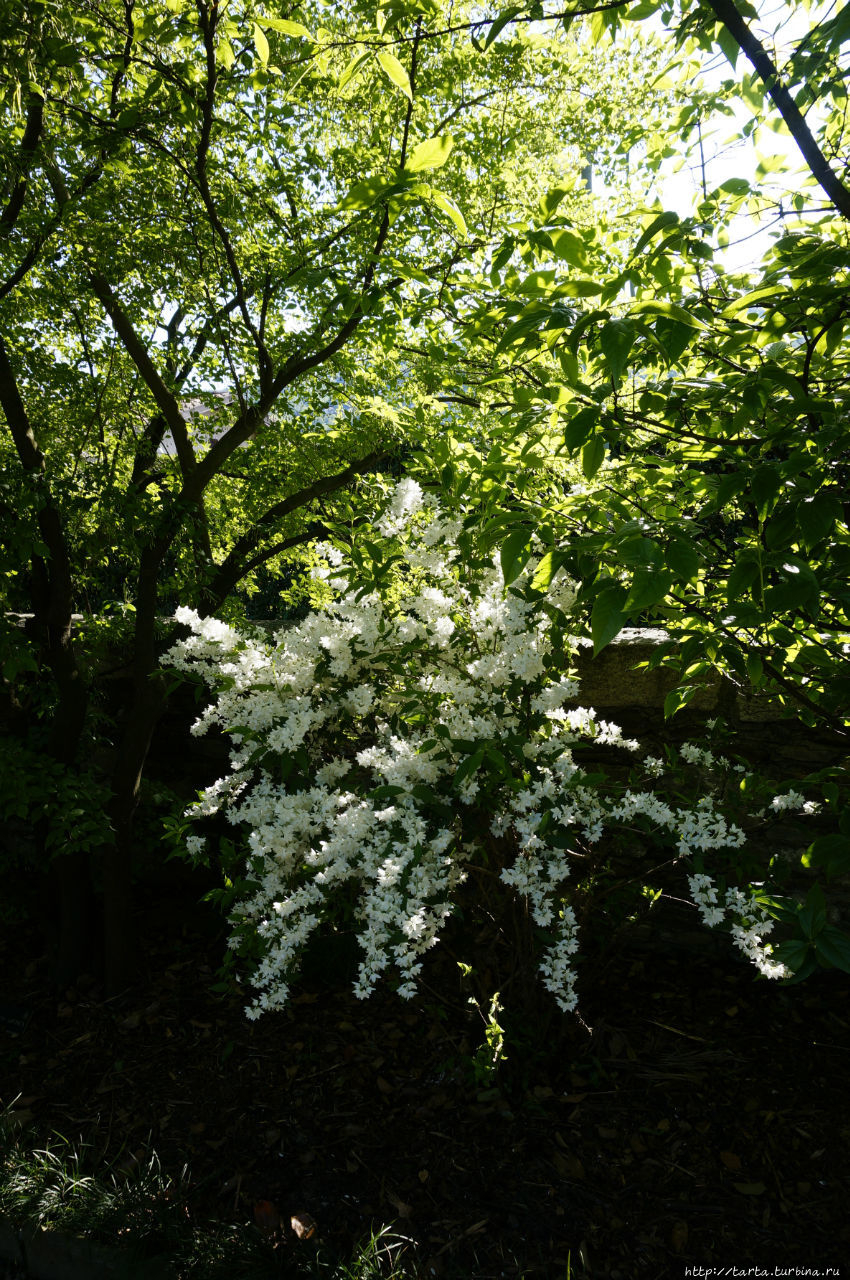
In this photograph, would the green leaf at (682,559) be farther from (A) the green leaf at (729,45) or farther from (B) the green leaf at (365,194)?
(A) the green leaf at (729,45)

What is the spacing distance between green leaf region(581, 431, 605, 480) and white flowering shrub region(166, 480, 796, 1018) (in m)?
0.81

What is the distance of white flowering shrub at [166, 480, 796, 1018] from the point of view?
7.79 feet

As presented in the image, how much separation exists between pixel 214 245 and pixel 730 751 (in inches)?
128

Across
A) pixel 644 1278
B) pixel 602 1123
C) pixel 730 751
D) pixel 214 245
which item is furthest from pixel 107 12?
pixel 644 1278

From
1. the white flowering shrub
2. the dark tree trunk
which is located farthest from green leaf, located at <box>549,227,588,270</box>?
the dark tree trunk

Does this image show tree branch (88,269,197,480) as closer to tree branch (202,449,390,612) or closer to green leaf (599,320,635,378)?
tree branch (202,449,390,612)

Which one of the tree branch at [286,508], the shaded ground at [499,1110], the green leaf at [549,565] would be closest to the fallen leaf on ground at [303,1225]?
the shaded ground at [499,1110]

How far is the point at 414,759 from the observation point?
2.39 meters

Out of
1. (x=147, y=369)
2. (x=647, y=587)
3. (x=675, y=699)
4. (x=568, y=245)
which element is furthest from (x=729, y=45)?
(x=147, y=369)

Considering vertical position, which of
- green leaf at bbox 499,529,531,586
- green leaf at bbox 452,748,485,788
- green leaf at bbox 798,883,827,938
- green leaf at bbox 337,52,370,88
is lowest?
green leaf at bbox 798,883,827,938

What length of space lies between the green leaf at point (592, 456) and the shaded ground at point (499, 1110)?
6.62 feet

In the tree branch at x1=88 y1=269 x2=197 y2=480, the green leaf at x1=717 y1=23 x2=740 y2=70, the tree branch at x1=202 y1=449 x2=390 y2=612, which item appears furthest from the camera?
the tree branch at x1=202 y1=449 x2=390 y2=612

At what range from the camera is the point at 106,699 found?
4.21 metres

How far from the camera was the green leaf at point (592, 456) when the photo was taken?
4.81 ft
